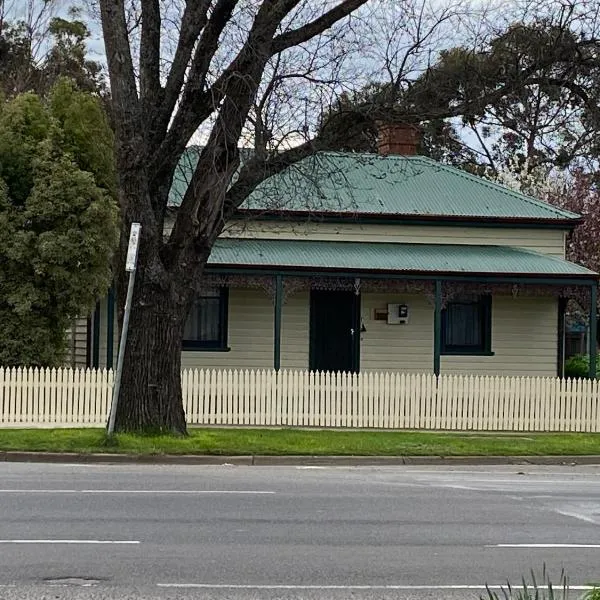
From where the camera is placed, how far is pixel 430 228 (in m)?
24.9

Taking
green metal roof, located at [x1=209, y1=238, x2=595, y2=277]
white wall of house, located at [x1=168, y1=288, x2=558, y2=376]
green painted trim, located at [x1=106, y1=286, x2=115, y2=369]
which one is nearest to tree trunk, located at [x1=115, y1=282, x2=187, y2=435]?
green painted trim, located at [x1=106, y1=286, x2=115, y2=369]

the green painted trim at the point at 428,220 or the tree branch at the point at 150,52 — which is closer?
the tree branch at the point at 150,52

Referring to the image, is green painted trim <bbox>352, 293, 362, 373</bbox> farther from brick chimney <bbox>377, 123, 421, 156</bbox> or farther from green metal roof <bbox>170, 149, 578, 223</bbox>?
brick chimney <bbox>377, 123, 421, 156</bbox>

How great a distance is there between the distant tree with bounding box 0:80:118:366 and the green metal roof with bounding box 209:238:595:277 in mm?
3430

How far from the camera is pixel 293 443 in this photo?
16.9 meters

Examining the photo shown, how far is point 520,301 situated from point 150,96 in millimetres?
12221

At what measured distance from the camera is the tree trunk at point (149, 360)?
1645 centimetres

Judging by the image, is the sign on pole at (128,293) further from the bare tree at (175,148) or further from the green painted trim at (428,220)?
the green painted trim at (428,220)

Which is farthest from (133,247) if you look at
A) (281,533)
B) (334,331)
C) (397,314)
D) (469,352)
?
(469,352)

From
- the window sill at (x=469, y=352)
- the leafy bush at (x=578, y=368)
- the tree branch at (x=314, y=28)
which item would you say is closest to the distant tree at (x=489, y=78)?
the tree branch at (x=314, y=28)

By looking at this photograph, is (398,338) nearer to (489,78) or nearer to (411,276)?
(411,276)

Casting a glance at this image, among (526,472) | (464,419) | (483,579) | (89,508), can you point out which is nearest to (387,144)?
(464,419)

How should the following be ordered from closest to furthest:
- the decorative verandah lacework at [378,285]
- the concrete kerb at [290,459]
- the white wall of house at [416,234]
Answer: the concrete kerb at [290,459]
the decorative verandah lacework at [378,285]
the white wall of house at [416,234]

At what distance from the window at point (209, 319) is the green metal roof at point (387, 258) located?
1411 millimetres
